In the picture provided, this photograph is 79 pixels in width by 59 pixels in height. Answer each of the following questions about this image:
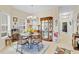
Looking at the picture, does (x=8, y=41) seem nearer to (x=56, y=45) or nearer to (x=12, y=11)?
(x=12, y=11)

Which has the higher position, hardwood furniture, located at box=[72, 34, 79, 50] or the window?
Result: the window

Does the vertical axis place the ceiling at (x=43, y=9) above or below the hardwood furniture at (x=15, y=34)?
above

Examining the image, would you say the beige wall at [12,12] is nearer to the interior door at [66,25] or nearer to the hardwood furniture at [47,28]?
the hardwood furniture at [47,28]

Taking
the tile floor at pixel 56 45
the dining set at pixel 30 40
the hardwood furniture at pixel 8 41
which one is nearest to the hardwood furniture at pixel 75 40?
the tile floor at pixel 56 45

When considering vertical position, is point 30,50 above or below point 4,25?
below

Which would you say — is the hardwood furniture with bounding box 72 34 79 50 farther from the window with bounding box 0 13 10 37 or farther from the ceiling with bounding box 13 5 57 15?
the window with bounding box 0 13 10 37

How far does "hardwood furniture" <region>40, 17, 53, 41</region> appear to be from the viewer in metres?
1.96

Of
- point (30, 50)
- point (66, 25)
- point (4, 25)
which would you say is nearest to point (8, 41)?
point (4, 25)

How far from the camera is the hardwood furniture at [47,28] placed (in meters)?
1.96

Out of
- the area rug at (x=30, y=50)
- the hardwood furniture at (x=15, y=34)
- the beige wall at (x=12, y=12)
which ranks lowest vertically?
the area rug at (x=30, y=50)

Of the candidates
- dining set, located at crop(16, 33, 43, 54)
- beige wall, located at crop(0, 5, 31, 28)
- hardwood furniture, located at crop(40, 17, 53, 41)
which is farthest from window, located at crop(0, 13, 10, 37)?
hardwood furniture, located at crop(40, 17, 53, 41)

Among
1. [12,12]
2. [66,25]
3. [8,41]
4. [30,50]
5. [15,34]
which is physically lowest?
[30,50]

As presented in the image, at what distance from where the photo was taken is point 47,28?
6.53 feet
